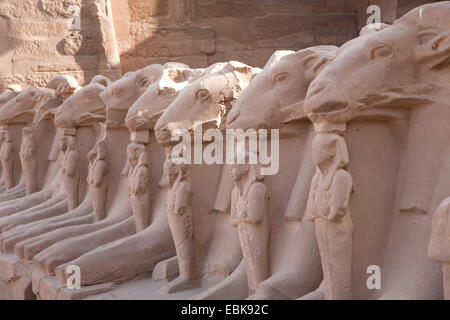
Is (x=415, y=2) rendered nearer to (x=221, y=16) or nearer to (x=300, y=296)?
(x=221, y=16)

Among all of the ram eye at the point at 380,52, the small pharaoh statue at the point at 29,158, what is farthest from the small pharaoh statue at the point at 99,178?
the ram eye at the point at 380,52

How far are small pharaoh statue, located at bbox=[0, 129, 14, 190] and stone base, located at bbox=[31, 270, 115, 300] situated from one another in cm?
295

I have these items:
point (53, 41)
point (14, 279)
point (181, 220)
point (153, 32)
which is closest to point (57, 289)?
point (181, 220)

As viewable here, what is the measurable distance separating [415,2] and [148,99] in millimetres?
4873

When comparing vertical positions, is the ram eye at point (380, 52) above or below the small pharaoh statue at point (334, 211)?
above

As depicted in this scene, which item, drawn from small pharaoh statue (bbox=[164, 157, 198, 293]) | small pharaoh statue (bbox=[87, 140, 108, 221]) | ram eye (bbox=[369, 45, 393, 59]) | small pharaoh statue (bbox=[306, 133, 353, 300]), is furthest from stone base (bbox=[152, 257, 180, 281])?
ram eye (bbox=[369, 45, 393, 59])

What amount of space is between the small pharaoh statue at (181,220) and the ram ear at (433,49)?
5.36 ft

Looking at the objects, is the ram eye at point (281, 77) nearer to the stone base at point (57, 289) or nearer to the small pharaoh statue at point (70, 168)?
the stone base at point (57, 289)

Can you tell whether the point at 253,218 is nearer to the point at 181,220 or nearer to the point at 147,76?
the point at 181,220

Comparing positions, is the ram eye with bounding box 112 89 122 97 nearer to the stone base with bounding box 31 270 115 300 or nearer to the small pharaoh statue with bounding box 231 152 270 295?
the stone base with bounding box 31 270 115 300

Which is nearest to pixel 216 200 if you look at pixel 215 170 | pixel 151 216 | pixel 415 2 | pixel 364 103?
pixel 215 170

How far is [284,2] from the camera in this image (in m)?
10.4

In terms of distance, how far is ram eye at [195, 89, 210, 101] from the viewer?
4.20 m

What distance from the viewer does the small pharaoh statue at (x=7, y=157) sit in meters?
7.61
